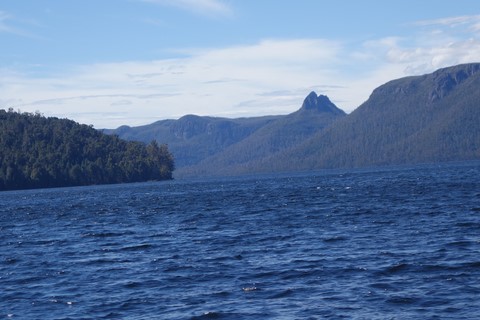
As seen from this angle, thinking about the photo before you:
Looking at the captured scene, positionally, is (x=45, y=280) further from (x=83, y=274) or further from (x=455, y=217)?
(x=455, y=217)

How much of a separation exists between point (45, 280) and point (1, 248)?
60.7 feet

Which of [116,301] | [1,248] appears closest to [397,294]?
[116,301]

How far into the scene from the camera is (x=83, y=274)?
4091 centimetres

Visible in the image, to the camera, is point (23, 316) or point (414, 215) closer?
point (23, 316)

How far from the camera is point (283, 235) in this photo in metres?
53.3

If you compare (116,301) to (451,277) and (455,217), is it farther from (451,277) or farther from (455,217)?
(455,217)

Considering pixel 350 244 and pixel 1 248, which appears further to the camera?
pixel 1 248

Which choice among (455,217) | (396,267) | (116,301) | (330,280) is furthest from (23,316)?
(455,217)

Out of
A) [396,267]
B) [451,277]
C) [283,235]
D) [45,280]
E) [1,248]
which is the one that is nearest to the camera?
[451,277]

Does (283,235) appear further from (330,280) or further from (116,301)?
(116,301)

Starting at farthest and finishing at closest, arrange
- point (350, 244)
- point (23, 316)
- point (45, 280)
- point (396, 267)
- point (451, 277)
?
point (350, 244) < point (45, 280) < point (396, 267) < point (451, 277) < point (23, 316)

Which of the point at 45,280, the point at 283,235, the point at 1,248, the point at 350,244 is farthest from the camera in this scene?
the point at 1,248

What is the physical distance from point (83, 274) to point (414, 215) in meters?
30.9

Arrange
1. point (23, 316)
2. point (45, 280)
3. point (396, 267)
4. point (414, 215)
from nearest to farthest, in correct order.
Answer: point (23, 316)
point (396, 267)
point (45, 280)
point (414, 215)
